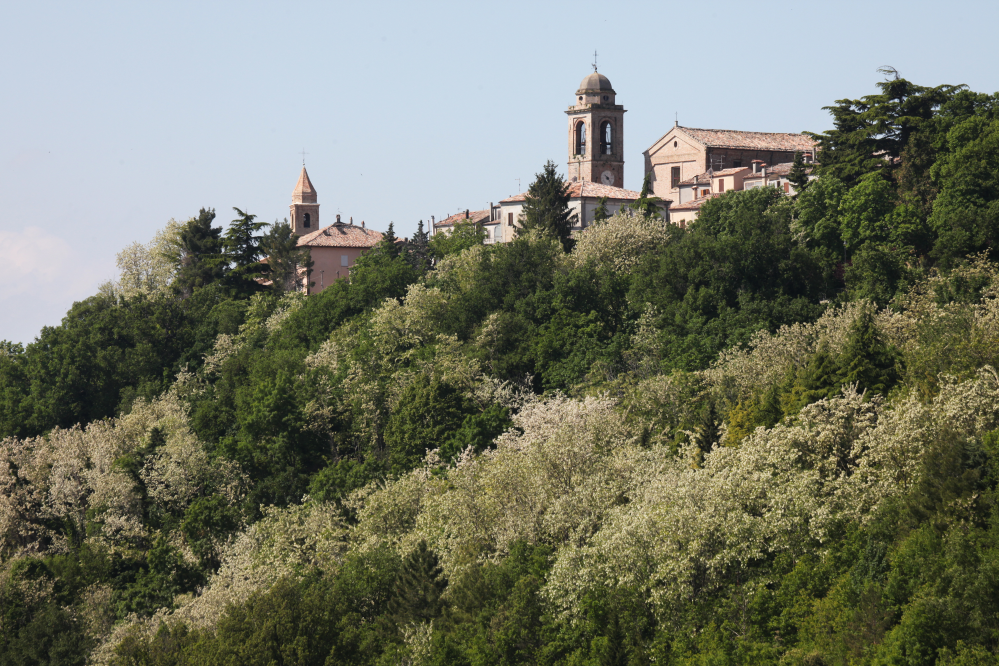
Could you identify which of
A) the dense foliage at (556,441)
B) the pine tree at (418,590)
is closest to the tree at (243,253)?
the dense foliage at (556,441)

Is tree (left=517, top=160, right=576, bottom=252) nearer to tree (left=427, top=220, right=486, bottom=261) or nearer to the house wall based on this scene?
tree (left=427, top=220, right=486, bottom=261)

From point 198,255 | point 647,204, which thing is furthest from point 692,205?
point 198,255

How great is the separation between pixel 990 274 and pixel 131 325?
172 ft

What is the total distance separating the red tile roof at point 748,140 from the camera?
8912 centimetres

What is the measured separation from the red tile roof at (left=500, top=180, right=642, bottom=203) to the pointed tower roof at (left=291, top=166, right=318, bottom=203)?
4013cm

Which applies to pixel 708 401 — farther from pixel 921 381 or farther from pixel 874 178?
pixel 874 178

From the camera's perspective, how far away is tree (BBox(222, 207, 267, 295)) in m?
91.1

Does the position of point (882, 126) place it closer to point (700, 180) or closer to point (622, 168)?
point (700, 180)

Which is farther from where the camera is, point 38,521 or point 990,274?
point 38,521

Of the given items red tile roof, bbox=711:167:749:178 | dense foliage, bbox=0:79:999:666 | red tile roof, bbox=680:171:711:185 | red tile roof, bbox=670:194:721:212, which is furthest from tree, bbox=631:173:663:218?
red tile roof, bbox=711:167:749:178

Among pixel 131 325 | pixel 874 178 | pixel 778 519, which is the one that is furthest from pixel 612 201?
pixel 778 519

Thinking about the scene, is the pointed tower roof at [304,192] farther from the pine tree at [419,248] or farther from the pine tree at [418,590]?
the pine tree at [418,590]

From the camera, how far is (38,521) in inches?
2687

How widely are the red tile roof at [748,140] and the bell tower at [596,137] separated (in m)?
6.06
